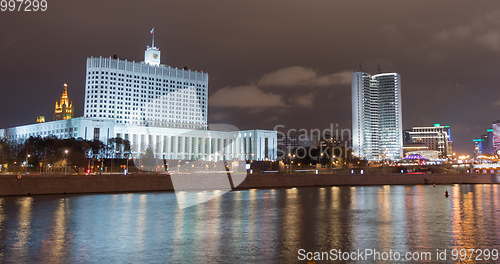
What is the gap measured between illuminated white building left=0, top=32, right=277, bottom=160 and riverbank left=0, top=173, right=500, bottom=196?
300 ft

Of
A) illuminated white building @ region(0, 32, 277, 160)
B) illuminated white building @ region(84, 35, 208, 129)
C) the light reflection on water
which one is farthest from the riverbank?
illuminated white building @ region(84, 35, 208, 129)

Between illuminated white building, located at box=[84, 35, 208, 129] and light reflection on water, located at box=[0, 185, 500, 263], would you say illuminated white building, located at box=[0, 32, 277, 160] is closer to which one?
illuminated white building, located at box=[84, 35, 208, 129]

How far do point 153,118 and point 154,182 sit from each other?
122m

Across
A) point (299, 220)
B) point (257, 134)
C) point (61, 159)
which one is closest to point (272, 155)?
point (257, 134)

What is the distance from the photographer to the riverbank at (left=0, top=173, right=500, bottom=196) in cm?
4111

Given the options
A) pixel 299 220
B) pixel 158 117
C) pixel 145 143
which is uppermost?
pixel 158 117

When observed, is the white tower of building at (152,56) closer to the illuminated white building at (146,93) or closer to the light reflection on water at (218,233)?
the illuminated white building at (146,93)

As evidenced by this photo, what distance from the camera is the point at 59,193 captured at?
42.7m

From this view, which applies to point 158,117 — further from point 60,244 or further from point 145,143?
point 60,244

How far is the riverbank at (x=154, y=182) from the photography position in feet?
135

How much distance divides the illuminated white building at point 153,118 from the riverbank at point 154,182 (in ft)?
300

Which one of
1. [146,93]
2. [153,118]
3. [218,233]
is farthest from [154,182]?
[146,93]

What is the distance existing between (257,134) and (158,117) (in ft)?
135

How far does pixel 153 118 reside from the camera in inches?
6639
